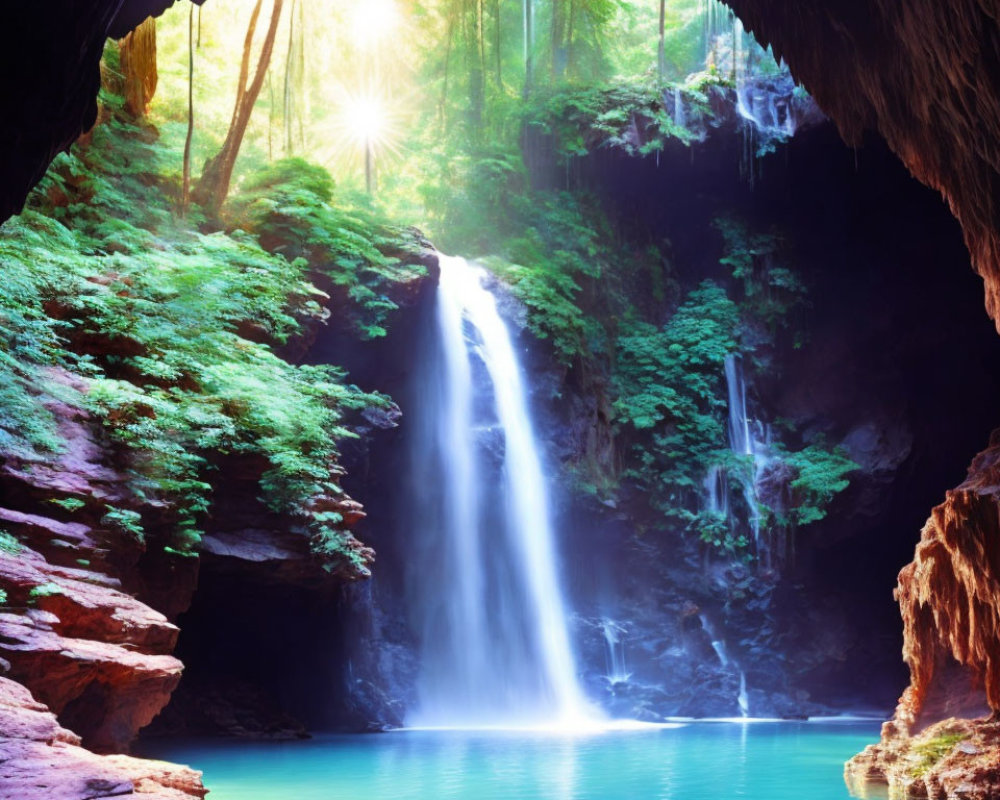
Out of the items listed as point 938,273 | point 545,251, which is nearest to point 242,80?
point 545,251

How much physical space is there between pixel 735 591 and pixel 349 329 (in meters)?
9.66

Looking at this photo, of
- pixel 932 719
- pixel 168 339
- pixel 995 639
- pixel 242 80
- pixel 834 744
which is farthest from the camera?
pixel 242 80

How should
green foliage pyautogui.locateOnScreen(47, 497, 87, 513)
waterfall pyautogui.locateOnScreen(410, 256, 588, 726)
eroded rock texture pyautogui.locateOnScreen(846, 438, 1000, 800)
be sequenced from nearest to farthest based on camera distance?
eroded rock texture pyautogui.locateOnScreen(846, 438, 1000, 800)
green foliage pyautogui.locateOnScreen(47, 497, 87, 513)
waterfall pyautogui.locateOnScreen(410, 256, 588, 726)

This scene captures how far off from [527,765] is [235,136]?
10695 mm

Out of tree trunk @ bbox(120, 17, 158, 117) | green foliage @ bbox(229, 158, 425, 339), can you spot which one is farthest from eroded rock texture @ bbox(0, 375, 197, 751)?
tree trunk @ bbox(120, 17, 158, 117)

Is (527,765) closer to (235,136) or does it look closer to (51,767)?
(51,767)

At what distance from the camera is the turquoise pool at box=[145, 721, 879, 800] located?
8641 millimetres

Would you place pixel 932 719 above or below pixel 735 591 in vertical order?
below

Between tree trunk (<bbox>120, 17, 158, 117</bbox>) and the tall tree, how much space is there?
5.02 ft

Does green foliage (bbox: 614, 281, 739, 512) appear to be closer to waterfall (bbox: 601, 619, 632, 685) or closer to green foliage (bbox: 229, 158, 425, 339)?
waterfall (bbox: 601, 619, 632, 685)

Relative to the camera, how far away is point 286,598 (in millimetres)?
14312

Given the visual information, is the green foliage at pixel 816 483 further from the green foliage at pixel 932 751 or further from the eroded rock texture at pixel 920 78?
the eroded rock texture at pixel 920 78

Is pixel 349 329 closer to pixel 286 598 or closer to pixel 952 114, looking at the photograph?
pixel 286 598

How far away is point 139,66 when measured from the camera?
1555 centimetres
